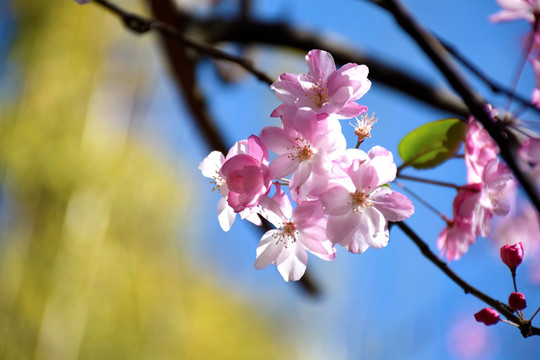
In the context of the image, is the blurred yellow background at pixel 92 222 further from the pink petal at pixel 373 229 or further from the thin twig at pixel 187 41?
the pink petal at pixel 373 229

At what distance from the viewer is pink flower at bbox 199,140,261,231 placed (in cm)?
29

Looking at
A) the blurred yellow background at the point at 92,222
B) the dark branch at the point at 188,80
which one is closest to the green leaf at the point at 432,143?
the dark branch at the point at 188,80

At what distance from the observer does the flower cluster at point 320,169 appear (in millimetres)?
258

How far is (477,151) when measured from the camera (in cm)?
33

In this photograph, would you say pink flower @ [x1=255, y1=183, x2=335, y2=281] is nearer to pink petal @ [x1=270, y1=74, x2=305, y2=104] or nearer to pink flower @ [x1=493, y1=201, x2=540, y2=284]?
pink petal @ [x1=270, y1=74, x2=305, y2=104]

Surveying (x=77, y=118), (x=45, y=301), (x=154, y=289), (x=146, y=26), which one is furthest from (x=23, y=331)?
(x=146, y=26)

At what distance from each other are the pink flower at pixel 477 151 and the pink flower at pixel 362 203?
83 millimetres

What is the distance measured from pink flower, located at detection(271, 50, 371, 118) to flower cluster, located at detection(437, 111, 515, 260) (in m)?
0.11

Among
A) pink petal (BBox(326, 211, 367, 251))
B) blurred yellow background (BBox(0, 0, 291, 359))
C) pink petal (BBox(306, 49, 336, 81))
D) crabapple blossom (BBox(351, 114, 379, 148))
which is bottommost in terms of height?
blurred yellow background (BBox(0, 0, 291, 359))

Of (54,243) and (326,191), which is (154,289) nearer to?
(54,243)

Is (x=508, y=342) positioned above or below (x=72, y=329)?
above


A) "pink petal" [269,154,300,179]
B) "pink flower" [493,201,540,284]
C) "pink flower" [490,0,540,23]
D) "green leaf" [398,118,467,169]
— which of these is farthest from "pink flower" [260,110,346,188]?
"pink flower" [493,201,540,284]

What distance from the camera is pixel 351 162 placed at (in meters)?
0.27

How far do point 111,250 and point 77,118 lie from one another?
0.93 m
